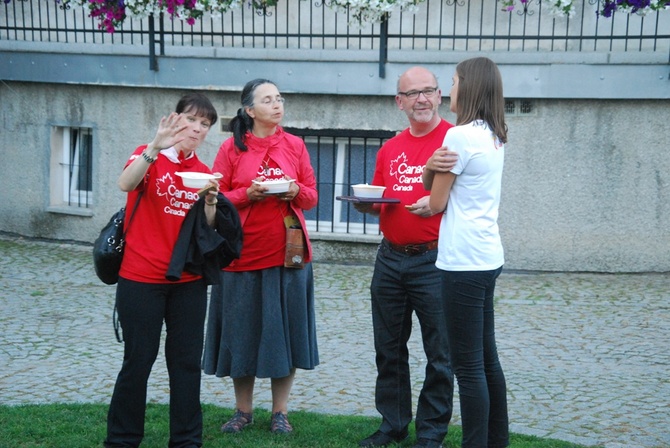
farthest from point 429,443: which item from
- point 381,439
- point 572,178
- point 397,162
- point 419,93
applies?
point 572,178

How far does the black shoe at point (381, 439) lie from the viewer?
17.8ft

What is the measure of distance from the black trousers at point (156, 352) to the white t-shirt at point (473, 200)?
134cm

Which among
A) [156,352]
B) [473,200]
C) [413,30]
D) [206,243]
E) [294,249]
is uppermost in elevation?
[413,30]

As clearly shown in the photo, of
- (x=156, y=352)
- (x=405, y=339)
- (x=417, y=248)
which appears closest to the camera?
(x=156, y=352)

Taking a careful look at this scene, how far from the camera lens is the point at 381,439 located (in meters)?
5.45

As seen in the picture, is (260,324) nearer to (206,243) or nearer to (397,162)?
(206,243)

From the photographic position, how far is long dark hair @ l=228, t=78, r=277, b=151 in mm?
5617

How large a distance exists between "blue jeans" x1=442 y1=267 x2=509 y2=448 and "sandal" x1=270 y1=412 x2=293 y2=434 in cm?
122

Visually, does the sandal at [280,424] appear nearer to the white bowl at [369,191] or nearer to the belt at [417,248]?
the belt at [417,248]

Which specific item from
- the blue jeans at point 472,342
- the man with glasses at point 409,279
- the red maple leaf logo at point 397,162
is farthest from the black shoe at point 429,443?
the red maple leaf logo at point 397,162

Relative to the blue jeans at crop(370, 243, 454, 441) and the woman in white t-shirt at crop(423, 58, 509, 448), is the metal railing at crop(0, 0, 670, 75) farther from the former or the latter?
the woman in white t-shirt at crop(423, 58, 509, 448)

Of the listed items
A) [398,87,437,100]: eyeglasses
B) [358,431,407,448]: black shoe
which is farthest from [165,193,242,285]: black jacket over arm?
[358,431,407,448]: black shoe

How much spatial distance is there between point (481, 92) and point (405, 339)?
1.55m

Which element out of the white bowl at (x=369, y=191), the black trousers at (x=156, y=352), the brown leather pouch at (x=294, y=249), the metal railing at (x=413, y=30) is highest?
the metal railing at (x=413, y=30)
